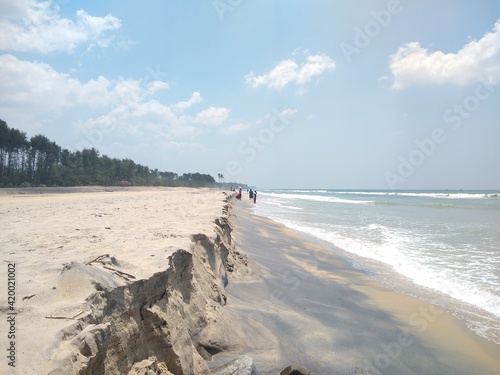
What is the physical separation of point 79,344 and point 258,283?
5720mm

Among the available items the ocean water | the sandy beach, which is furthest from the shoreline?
the ocean water

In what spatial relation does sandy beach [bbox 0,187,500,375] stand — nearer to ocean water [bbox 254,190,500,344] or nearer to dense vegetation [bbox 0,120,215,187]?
ocean water [bbox 254,190,500,344]

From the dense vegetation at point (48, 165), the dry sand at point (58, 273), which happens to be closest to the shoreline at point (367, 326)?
the dry sand at point (58, 273)

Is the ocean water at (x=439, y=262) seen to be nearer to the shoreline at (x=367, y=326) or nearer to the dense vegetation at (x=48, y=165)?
the shoreline at (x=367, y=326)

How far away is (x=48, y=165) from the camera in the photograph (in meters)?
50.8

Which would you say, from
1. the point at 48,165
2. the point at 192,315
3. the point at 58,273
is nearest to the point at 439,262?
the point at 192,315

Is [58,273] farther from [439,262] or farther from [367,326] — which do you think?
[439,262]

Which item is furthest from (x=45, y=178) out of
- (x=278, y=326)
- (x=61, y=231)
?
(x=278, y=326)

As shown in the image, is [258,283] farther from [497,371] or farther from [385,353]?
[497,371]

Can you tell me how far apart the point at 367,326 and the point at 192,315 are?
11.4ft

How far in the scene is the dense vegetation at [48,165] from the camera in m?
44.2

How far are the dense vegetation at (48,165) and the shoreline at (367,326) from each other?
45.9m

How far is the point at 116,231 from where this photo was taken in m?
6.86

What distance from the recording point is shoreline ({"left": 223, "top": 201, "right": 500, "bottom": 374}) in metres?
4.70
